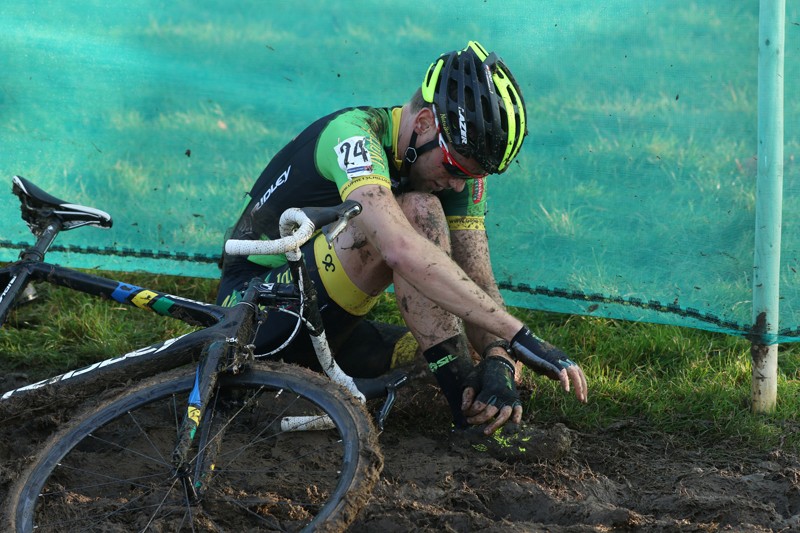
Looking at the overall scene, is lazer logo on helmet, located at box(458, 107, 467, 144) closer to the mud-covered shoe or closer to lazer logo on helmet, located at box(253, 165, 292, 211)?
lazer logo on helmet, located at box(253, 165, 292, 211)

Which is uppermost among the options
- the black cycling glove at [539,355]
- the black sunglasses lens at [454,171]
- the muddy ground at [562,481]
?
the black sunglasses lens at [454,171]

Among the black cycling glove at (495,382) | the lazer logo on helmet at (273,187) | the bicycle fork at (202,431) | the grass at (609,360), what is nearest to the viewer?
the bicycle fork at (202,431)

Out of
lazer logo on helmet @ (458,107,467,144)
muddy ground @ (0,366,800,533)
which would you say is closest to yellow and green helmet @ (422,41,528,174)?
lazer logo on helmet @ (458,107,467,144)

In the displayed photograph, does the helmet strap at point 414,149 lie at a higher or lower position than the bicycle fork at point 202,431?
higher

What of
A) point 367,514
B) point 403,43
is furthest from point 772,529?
point 403,43

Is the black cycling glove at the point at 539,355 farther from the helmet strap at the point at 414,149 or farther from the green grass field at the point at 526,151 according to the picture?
the green grass field at the point at 526,151

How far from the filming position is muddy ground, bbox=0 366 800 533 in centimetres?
320

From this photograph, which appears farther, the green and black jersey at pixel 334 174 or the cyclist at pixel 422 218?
the green and black jersey at pixel 334 174

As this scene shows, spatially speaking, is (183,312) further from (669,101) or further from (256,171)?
(669,101)

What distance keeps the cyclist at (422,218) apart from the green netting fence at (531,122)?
27.7 inches

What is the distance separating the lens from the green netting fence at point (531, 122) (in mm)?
4305

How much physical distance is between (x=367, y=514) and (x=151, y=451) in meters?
1.10

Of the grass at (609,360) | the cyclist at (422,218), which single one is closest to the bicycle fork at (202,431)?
the cyclist at (422,218)

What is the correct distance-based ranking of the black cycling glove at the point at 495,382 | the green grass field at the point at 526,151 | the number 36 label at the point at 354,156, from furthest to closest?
the green grass field at the point at 526,151
the black cycling glove at the point at 495,382
the number 36 label at the point at 354,156
